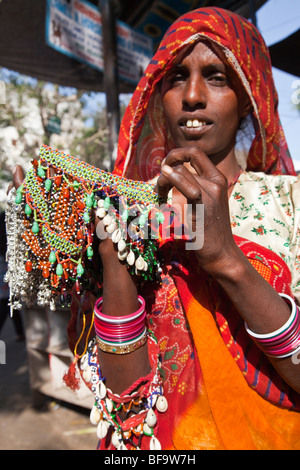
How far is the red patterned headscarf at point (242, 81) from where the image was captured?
1.20m

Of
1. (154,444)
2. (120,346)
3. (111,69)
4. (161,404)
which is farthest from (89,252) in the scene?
(111,69)

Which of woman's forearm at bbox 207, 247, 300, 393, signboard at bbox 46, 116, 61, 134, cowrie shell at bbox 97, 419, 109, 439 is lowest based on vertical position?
cowrie shell at bbox 97, 419, 109, 439

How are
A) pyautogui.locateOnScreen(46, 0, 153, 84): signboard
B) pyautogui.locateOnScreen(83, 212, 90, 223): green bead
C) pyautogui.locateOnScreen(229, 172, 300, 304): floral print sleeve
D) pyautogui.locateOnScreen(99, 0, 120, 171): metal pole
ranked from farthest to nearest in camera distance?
1. pyautogui.locateOnScreen(99, 0, 120, 171): metal pole
2. pyautogui.locateOnScreen(46, 0, 153, 84): signboard
3. pyautogui.locateOnScreen(229, 172, 300, 304): floral print sleeve
4. pyautogui.locateOnScreen(83, 212, 90, 223): green bead

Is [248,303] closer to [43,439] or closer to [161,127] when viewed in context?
[161,127]

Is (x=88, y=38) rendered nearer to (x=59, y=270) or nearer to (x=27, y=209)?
(x=27, y=209)

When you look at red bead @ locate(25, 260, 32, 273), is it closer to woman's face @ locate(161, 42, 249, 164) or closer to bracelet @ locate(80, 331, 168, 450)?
bracelet @ locate(80, 331, 168, 450)

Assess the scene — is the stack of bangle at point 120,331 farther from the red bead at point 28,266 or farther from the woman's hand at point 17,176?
the woman's hand at point 17,176

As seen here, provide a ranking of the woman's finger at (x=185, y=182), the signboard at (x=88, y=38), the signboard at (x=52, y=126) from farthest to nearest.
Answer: the signboard at (x=52, y=126) → the signboard at (x=88, y=38) → the woman's finger at (x=185, y=182)

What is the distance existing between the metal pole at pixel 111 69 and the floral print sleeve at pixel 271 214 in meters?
2.56

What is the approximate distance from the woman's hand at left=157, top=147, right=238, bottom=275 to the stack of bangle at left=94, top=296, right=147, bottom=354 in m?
0.26

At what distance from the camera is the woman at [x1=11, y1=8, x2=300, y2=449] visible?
86 cm

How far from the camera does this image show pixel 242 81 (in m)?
1.22

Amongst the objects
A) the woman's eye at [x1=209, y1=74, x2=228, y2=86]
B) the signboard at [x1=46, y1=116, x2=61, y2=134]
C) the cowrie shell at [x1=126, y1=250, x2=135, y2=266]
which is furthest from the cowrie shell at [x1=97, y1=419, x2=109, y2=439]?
the signboard at [x1=46, y1=116, x2=61, y2=134]

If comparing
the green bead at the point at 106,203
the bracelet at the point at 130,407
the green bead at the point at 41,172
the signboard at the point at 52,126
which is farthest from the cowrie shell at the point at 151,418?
the signboard at the point at 52,126
